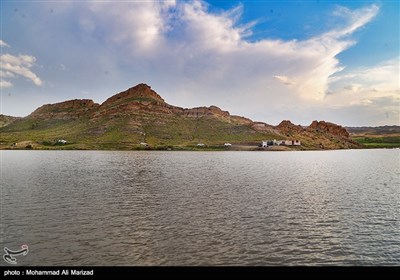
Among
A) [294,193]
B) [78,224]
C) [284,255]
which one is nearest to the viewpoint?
[284,255]

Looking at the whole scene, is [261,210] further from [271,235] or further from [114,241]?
[114,241]

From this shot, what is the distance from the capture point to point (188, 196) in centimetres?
5412

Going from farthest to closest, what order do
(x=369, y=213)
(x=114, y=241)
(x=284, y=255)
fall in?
(x=369, y=213) → (x=114, y=241) → (x=284, y=255)

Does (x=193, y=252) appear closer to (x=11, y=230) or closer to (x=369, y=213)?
(x=11, y=230)

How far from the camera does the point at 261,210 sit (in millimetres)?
43219

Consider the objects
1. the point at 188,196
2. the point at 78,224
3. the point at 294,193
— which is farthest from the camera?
the point at 294,193

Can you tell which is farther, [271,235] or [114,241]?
[271,235]

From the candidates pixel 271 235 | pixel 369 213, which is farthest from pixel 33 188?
pixel 369 213

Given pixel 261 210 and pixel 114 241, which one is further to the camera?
pixel 261 210

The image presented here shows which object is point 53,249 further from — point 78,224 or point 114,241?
point 78,224

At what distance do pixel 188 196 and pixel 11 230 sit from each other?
2774cm
